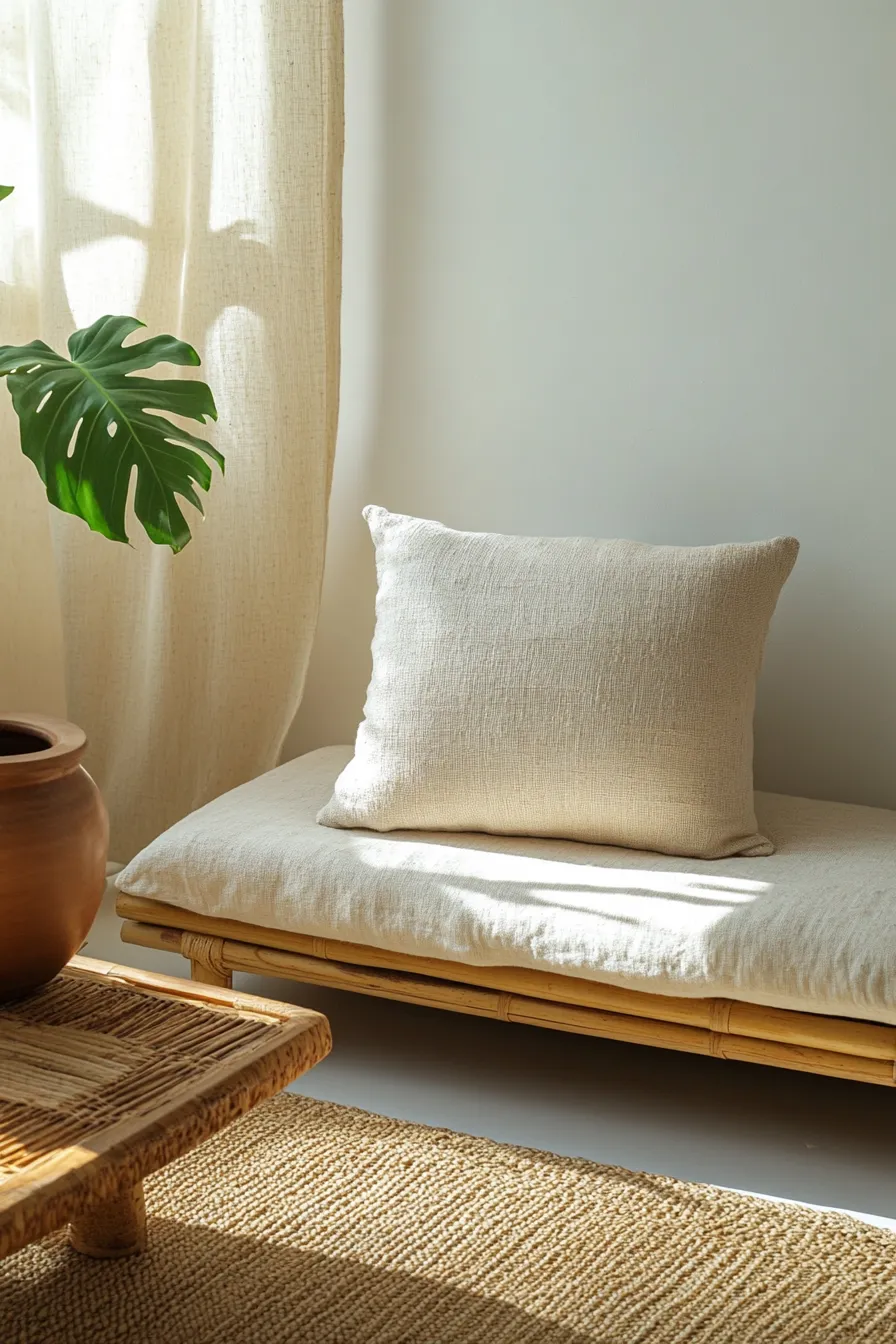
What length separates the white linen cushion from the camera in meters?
1.71

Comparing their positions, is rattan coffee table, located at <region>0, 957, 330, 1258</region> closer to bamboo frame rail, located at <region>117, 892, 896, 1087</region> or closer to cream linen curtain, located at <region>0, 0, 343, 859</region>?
bamboo frame rail, located at <region>117, 892, 896, 1087</region>

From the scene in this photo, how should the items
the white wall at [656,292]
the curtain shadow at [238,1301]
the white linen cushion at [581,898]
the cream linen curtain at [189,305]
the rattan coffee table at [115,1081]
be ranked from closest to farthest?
1. the rattan coffee table at [115,1081]
2. the curtain shadow at [238,1301]
3. the white linen cushion at [581,898]
4. the white wall at [656,292]
5. the cream linen curtain at [189,305]

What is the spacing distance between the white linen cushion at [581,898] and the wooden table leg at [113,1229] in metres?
0.50

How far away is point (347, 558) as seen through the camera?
8.88 feet

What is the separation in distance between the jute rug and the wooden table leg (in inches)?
0.6

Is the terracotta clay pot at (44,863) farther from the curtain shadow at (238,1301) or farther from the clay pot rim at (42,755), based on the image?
the curtain shadow at (238,1301)

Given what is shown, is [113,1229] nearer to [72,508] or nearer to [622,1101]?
[622,1101]

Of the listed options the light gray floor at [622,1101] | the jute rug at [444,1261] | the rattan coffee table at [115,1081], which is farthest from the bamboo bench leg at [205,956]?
the rattan coffee table at [115,1081]

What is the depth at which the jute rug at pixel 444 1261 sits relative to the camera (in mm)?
1430

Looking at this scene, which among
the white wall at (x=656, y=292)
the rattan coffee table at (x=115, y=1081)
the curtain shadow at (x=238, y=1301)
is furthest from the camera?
the white wall at (x=656, y=292)

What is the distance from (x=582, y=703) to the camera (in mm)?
2010

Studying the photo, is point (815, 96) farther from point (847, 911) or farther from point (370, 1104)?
point (370, 1104)

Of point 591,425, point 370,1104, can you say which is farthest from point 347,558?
point 370,1104

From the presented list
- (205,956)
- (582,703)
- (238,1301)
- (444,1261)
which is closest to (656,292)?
(582,703)
